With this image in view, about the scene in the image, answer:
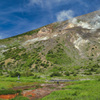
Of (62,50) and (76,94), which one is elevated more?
(62,50)

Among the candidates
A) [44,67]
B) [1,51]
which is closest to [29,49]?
[1,51]

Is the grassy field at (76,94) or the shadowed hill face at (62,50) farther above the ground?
the shadowed hill face at (62,50)

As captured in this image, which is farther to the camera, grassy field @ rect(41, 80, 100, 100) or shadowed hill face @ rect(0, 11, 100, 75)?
shadowed hill face @ rect(0, 11, 100, 75)

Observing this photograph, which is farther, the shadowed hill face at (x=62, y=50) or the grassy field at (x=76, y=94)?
the shadowed hill face at (x=62, y=50)

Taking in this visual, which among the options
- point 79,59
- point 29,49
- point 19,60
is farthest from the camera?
point 29,49

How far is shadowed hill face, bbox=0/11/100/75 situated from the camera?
7856 cm

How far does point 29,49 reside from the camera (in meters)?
106

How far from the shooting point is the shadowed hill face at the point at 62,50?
7856 cm

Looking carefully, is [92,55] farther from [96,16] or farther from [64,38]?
[96,16]

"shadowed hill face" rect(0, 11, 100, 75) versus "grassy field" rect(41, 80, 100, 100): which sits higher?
"shadowed hill face" rect(0, 11, 100, 75)

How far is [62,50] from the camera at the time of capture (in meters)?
93.2

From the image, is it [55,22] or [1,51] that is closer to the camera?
[1,51]

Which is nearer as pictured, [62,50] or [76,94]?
[76,94]

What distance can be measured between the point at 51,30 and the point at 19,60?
55.1 metres
